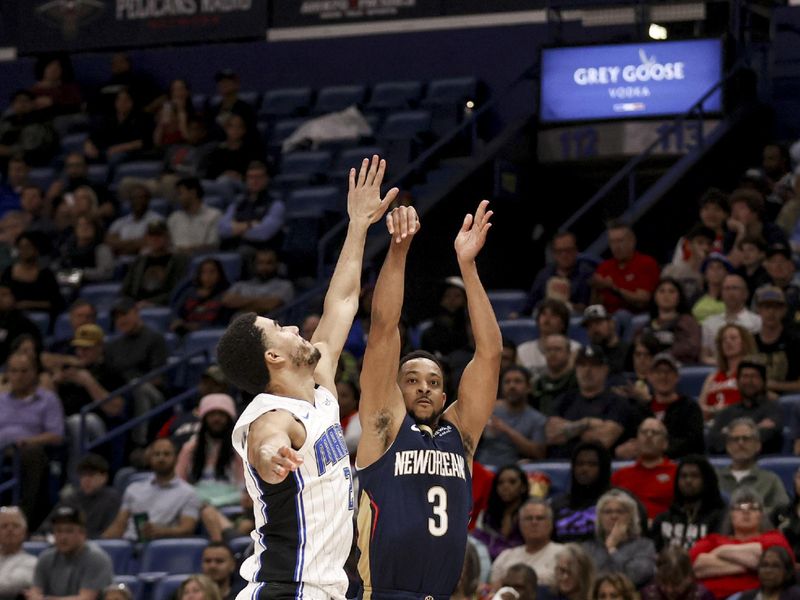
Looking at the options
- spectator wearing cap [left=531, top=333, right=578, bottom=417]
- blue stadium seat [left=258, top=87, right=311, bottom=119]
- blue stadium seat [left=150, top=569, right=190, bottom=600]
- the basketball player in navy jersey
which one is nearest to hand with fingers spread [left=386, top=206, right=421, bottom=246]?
the basketball player in navy jersey

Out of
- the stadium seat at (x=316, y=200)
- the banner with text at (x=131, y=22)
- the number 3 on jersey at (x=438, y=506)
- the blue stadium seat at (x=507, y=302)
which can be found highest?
the banner with text at (x=131, y=22)

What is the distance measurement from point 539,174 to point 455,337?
15.1ft

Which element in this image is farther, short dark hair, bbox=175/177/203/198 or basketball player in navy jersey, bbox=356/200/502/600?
short dark hair, bbox=175/177/203/198

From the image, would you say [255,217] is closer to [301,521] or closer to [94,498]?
[94,498]

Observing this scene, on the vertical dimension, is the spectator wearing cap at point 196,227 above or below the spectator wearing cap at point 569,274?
above

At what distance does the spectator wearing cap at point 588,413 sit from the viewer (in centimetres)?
1121

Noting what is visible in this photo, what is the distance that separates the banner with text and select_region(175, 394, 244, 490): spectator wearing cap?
26.7 feet

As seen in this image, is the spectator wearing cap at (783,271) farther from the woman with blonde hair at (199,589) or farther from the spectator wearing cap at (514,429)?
the woman with blonde hair at (199,589)

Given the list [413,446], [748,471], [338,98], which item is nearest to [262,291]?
[338,98]

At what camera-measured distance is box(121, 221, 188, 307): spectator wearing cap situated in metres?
15.5

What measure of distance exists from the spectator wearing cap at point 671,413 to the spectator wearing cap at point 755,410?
141 mm

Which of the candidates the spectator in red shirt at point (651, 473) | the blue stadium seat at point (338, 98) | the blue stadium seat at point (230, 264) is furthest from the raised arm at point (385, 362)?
the blue stadium seat at point (338, 98)

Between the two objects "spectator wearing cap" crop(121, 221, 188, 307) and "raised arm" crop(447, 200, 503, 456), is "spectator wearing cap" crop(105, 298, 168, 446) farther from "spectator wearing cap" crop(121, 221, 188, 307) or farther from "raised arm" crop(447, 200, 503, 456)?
"raised arm" crop(447, 200, 503, 456)

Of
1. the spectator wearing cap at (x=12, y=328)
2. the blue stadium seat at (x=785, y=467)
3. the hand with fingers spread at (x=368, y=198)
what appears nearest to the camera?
the hand with fingers spread at (x=368, y=198)
